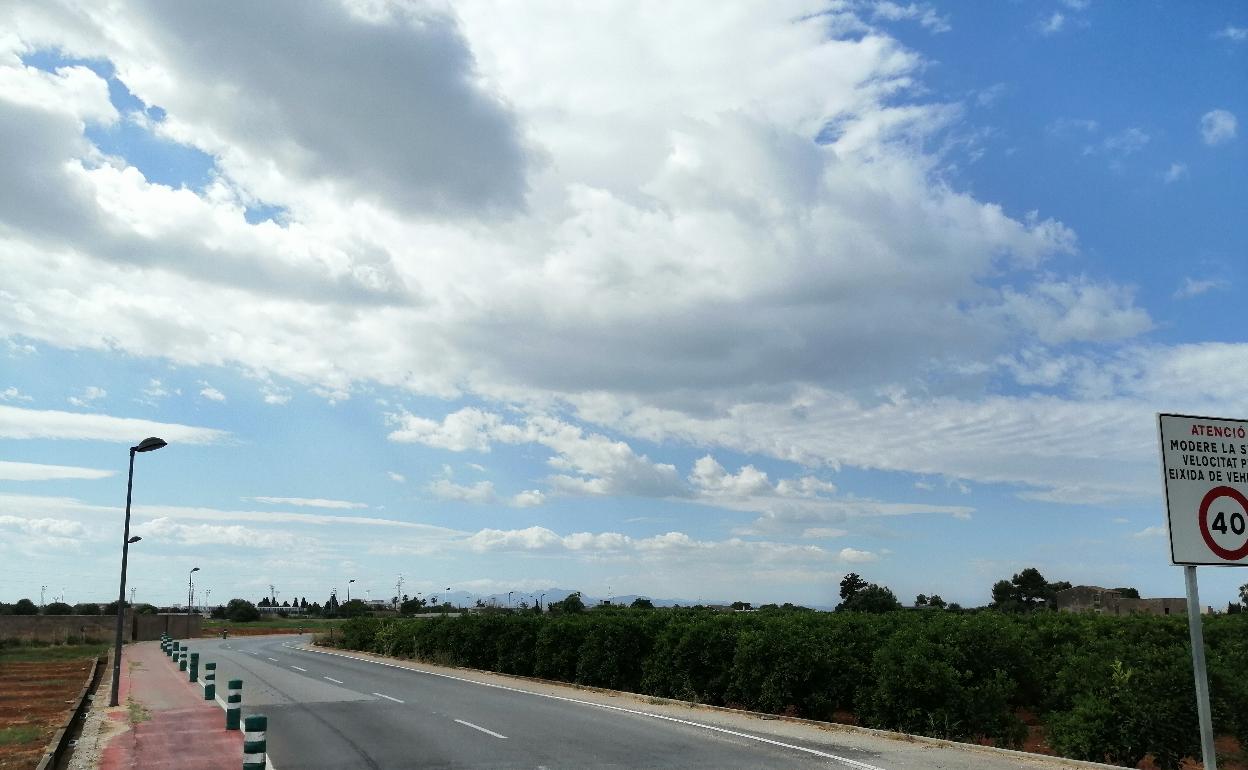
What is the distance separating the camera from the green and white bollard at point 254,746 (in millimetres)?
11670

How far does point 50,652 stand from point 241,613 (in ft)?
291

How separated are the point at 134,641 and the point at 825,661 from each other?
241ft

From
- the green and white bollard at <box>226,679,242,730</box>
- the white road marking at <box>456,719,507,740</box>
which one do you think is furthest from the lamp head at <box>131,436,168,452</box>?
the white road marking at <box>456,719,507,740</box>

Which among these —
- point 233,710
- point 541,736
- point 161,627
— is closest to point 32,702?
point 233,710

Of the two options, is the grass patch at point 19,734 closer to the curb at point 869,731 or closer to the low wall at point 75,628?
the curb at point 869,731

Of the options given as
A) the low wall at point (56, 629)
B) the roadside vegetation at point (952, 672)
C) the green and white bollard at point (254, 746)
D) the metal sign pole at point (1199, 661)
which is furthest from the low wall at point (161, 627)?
the metal sign pole at point (1199, 661)

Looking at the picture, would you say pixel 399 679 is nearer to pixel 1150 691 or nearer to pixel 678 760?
pixel 678 760

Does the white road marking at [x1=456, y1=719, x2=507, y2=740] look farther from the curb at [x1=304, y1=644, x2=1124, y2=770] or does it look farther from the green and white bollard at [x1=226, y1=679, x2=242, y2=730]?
the curb at [x1=304, y1=644, x2=1124, y2=770]

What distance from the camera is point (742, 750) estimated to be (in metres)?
15.5

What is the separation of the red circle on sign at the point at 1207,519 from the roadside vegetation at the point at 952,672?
7681mm

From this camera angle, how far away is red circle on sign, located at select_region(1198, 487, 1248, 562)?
6.70m

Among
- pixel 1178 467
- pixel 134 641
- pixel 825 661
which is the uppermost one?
pixel 1178 467

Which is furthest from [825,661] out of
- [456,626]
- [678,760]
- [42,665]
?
[42,665]

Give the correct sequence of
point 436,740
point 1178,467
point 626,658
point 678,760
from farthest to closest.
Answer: point 626,658 < point 436,740 < point 678,760 < point 1178,467
